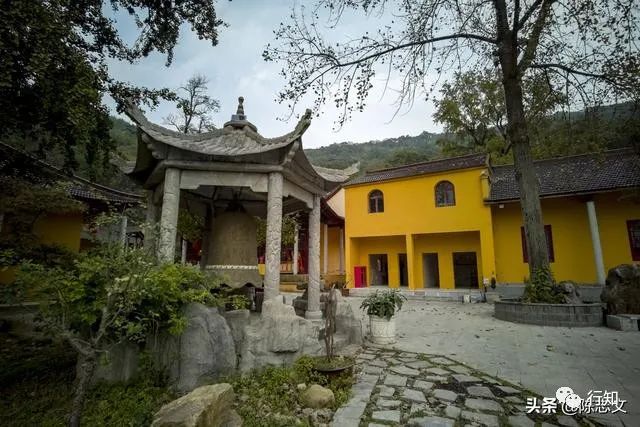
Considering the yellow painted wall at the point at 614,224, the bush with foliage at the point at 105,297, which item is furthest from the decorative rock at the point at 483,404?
the yellow painted wall at the point at 614,224

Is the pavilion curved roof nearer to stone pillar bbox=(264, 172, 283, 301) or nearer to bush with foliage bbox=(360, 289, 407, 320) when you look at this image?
stone pillar bbox=(264, 172, 283, 301)

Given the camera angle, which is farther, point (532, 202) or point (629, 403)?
point (532, 202)

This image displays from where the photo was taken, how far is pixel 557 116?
355 inches

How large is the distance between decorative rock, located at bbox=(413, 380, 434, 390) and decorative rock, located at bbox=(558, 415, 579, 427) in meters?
1.22

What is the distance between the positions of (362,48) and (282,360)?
592 cm

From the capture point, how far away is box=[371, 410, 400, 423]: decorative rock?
9.82ft

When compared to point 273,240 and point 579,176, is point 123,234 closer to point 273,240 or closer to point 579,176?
point 273,240

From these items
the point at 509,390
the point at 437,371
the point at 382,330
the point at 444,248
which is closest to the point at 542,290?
the point at 382,330

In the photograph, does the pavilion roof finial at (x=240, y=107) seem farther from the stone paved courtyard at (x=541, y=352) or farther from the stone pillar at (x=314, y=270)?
the stone paved courtyard at (x=541, y=352)

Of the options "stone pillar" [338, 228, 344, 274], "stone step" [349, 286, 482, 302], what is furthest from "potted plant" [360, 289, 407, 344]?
"stone pillar" [338, 228, 344, 274]

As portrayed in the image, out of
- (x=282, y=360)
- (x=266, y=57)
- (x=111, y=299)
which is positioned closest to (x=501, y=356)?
(x=282, y=360)

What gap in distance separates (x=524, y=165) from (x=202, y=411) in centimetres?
1020

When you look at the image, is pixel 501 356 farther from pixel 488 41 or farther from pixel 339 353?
pixel 488 41

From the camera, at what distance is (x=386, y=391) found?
12.0 ft
